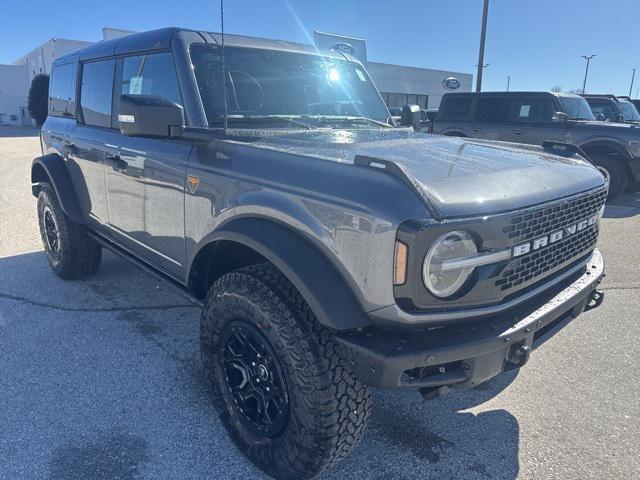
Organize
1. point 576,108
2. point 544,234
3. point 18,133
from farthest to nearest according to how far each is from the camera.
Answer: point 18,133, point 576,108, point 544,234

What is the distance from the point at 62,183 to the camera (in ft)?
14.0

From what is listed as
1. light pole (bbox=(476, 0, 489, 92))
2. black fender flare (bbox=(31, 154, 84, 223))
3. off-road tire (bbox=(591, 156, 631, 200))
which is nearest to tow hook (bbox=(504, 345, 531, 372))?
black fender flare (bbox=(31, 154, 84, 223))

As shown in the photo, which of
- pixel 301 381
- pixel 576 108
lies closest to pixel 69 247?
pixel 301 381

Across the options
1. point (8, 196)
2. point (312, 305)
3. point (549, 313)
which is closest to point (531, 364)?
point (549, 313)

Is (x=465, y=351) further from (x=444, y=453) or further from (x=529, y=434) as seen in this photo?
(x=529, y=434)

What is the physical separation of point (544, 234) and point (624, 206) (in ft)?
28.2

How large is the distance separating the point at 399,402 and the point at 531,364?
104 cm

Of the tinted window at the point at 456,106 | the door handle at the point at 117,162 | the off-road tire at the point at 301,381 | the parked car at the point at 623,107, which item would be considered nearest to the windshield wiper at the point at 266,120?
the door handle at the point at 117,162

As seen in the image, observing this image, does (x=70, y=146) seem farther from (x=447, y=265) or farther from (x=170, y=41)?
(x=447, y=265)

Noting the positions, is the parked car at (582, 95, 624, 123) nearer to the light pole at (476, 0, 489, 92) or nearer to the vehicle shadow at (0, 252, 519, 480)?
the light pole at (476, 0, 489, 92)

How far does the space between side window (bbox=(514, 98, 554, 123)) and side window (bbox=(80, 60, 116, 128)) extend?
8681 mm

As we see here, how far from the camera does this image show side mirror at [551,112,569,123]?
9414mm

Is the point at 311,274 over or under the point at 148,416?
over

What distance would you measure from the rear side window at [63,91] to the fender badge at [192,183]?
2327 mm
